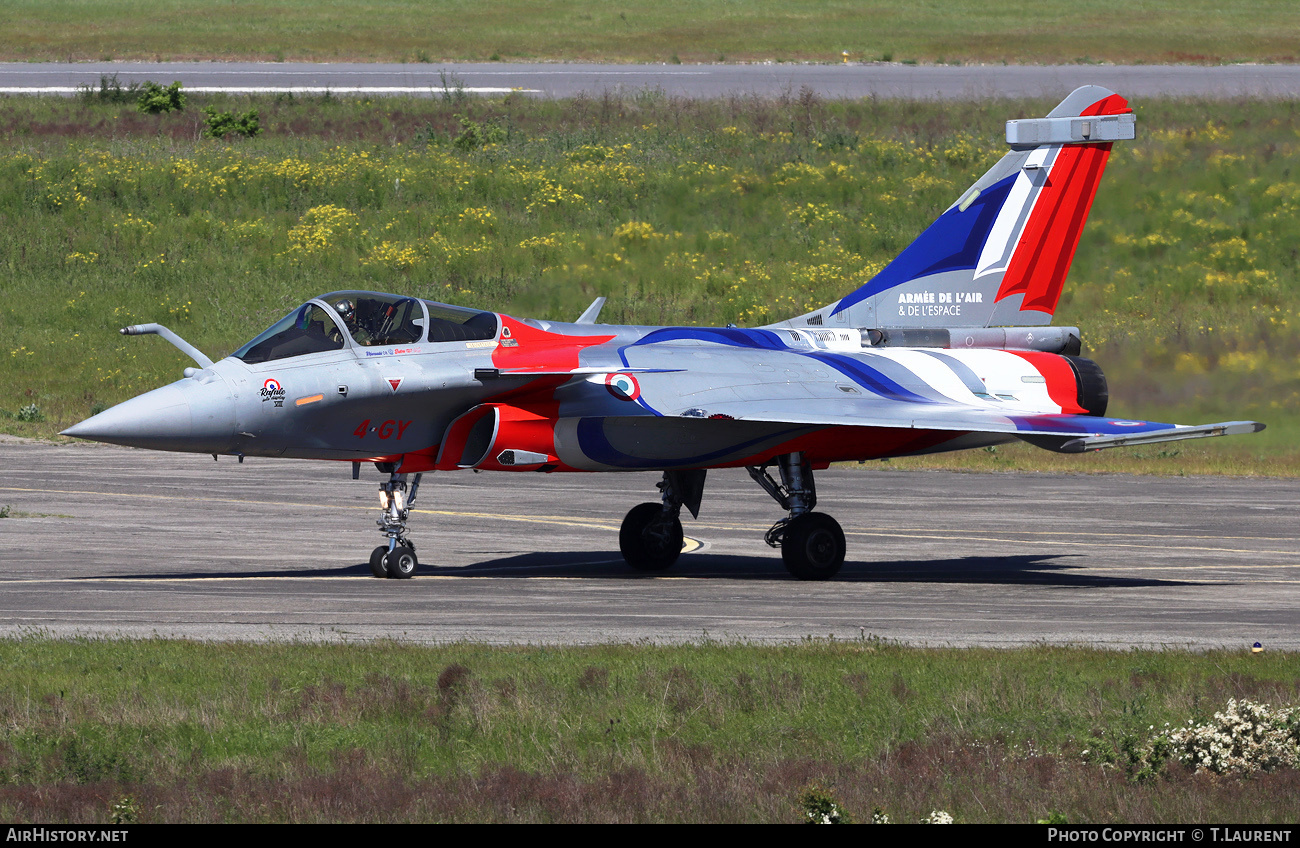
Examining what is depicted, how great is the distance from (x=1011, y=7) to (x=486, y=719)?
75580 millimetres

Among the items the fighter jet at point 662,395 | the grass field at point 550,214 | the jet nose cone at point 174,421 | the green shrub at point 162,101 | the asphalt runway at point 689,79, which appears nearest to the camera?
the jet nose cone at point 174,421

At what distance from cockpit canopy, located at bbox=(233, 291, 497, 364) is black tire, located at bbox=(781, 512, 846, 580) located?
14.2 feet

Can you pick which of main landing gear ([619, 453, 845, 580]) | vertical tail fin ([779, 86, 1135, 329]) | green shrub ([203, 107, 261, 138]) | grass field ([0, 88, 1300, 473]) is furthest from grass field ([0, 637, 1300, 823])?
green shrub ([203, 107, 261, 138])

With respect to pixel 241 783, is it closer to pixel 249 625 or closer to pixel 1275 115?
pixel 249 625

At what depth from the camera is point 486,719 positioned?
408 inches

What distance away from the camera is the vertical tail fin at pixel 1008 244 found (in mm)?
21734

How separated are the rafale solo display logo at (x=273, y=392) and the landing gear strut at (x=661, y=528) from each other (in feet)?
16.2

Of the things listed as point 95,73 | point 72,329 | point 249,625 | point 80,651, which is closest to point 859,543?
point 249,625

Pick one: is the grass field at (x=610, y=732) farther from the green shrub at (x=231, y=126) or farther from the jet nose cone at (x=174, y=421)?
the green shrub at (x=231, y=126)

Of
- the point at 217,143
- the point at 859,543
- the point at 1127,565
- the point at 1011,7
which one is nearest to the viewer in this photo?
the point at 1127,565

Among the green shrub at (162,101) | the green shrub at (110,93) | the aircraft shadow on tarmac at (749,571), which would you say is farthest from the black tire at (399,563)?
the green shrub at (110,93)

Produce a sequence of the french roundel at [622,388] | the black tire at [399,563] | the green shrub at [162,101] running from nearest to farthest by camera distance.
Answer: the black tire at [399,563] → the french roundel at [622,388] → the green shrub at [162,101]

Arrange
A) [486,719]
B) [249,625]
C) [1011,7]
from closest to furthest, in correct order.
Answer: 1. [486,719]
2. [249,625]
3. [1011,7]

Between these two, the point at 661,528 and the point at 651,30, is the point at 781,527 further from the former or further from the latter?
the point at 651,30
